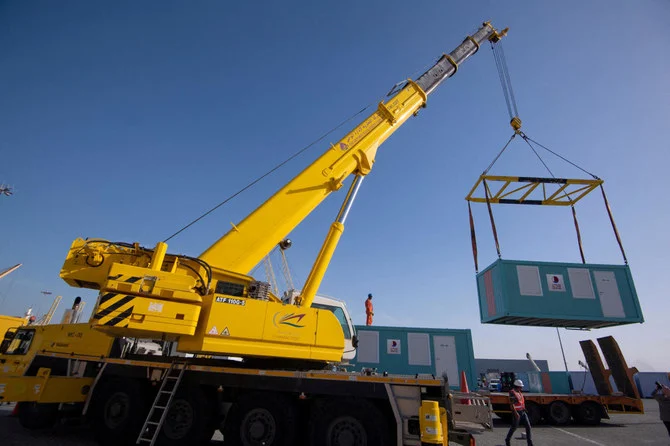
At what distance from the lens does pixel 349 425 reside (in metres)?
5.87

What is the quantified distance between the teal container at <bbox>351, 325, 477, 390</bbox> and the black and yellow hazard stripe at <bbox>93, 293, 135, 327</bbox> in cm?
1178

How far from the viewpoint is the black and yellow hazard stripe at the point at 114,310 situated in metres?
5.75

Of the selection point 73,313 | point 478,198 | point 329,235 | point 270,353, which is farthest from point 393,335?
point 73,313

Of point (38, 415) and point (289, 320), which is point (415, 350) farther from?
point (38, 415)

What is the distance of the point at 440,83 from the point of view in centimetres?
1227

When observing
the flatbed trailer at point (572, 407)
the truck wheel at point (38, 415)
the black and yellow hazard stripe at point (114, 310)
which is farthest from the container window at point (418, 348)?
the black and yellow hazard stripe at point (114, 310)

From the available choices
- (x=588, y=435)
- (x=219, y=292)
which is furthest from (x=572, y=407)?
(x=219, y=292)

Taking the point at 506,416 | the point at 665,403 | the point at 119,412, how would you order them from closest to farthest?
the point at 119,412, the point at 665,403, the point at 506,416

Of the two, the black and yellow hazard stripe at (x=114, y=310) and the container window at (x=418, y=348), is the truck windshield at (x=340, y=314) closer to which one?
the black and yellow hazard stripe at (x=114, y=310)

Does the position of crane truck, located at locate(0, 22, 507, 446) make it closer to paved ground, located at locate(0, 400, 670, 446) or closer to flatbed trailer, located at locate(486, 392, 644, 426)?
paved ground, located at locate(0, 400, 670, 446)

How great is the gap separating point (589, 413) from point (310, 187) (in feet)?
41.8

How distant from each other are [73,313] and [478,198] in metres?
14.5

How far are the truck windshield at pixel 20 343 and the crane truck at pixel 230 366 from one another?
150 cm

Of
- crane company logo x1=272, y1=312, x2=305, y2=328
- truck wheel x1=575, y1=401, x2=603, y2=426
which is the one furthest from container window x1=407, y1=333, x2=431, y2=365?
crane company logo x1=272, y1=312, x2=305, y2=328
